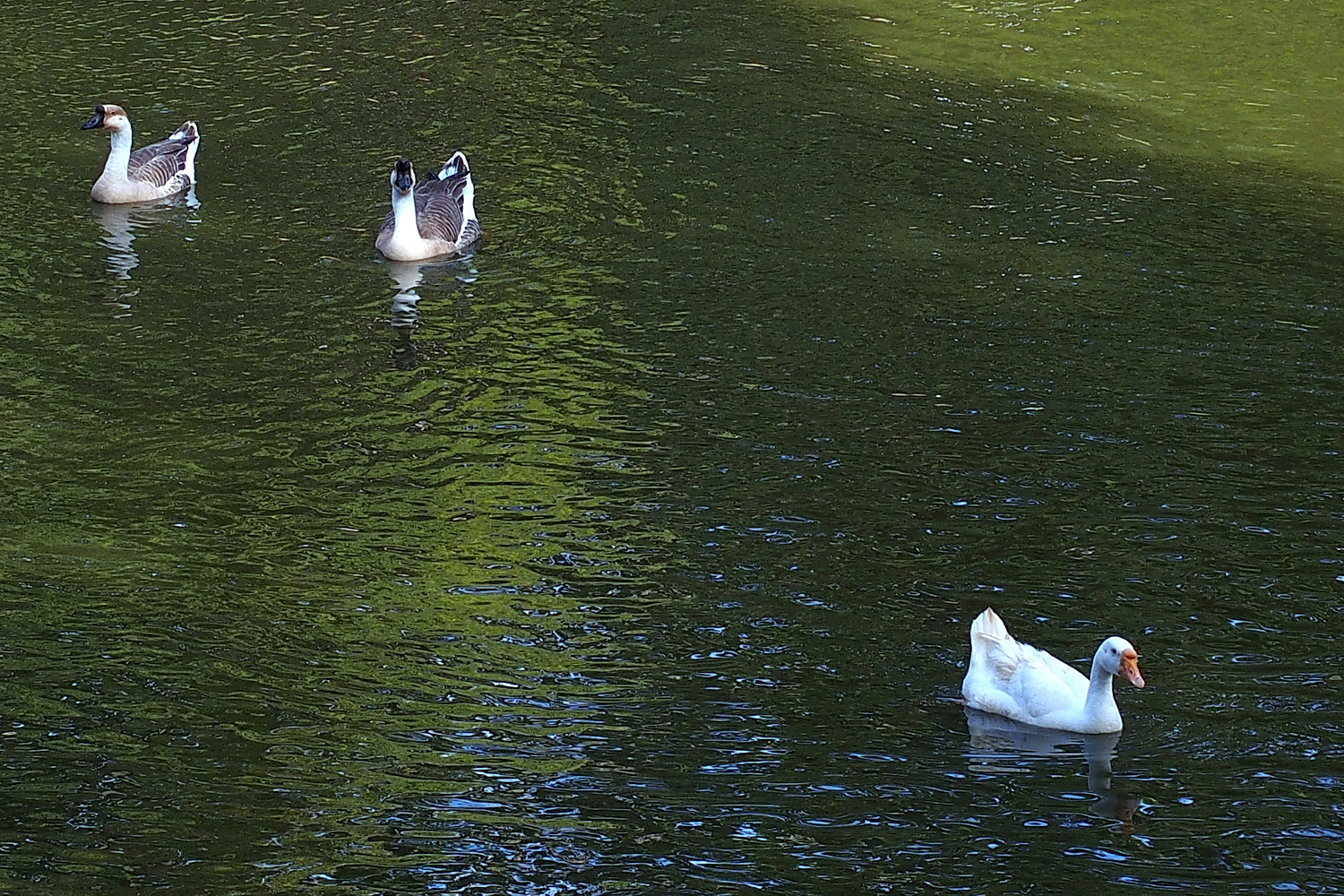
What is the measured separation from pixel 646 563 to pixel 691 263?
225 inches

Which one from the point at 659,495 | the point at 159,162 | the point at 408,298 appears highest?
the point at 159,162

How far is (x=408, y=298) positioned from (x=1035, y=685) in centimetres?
841

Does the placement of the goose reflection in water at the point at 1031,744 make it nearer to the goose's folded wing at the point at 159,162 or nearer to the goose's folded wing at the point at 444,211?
the goose's folded wing at the point at 444,211

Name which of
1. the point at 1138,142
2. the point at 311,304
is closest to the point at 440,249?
the point at 311,304

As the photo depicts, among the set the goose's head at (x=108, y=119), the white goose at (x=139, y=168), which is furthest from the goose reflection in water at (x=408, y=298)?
the goose's head at (x=108, y=119)

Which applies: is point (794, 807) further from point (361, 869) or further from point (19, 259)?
point (19, 259)

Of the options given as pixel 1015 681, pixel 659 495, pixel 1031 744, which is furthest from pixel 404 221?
pixel 1031 744

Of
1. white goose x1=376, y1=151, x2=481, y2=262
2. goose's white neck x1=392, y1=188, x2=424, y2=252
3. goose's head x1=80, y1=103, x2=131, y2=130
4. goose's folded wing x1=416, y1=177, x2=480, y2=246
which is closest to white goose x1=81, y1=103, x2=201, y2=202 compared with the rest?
goose's head x1=80, y1=103, x2=131, y2=130

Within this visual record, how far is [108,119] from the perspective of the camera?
61.1 ft

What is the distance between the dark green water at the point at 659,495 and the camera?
28.6 ft

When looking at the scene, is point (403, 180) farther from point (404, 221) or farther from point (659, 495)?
point (659, 495)

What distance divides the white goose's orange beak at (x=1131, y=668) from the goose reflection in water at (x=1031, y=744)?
37 cm

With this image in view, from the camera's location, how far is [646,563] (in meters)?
11.4

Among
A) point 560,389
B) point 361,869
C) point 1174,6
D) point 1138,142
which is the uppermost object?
point 1174,6
